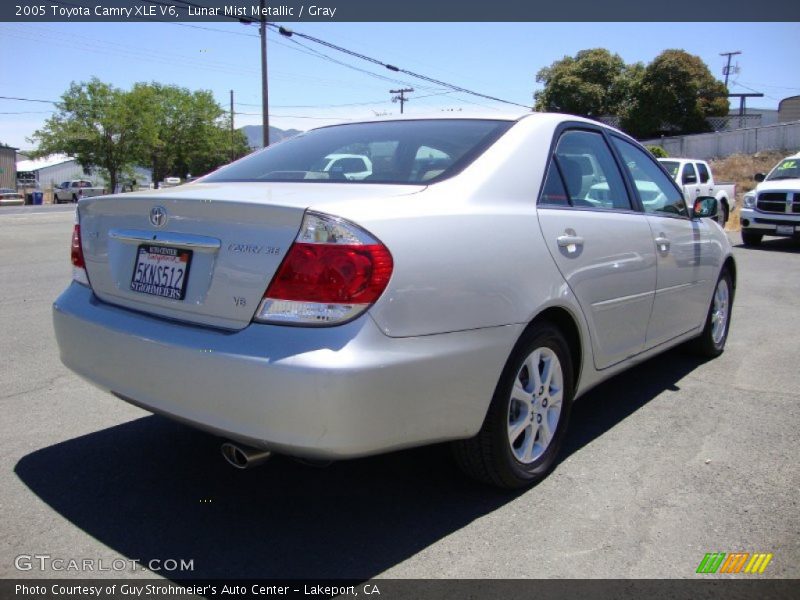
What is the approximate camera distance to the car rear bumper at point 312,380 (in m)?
2.28

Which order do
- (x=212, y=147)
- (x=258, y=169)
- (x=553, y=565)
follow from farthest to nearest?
(x=212, y=147) < (x=258, y=169) < (x=553, y=565)

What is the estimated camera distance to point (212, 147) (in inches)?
2734

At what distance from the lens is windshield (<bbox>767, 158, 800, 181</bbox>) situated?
1512 centimetres

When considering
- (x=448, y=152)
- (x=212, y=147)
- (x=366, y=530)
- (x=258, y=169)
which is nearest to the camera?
(x=366, y=530)

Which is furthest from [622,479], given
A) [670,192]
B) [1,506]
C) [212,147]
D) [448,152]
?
[212,147]

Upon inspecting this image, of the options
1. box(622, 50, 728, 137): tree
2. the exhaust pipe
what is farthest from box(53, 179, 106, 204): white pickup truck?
the exhaust pipe

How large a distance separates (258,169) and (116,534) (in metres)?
1.78

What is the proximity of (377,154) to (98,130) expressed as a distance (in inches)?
2431

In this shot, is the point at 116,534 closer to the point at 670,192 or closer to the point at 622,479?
the point at 622,479

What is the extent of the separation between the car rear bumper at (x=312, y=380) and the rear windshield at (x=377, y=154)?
81 centimetres

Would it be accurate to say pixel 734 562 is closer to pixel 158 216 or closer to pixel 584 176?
pixel 584 176

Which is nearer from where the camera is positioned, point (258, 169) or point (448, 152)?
point (448, 152)

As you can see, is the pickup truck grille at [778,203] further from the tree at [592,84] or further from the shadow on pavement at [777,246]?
the tree at [592,84]

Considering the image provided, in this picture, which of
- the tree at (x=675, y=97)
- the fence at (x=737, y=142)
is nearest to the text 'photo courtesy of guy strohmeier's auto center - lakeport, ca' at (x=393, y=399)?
the fence at (x=737, y=142)
